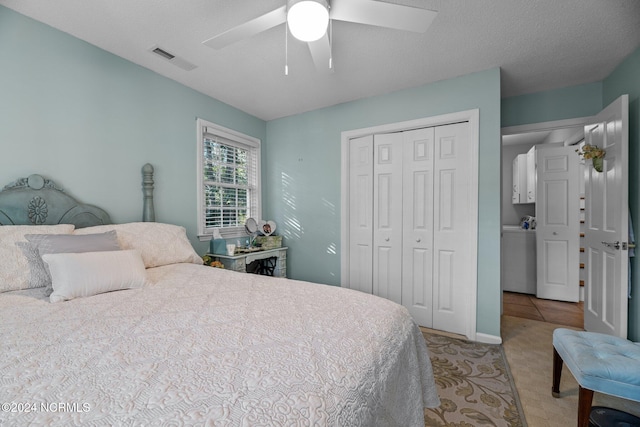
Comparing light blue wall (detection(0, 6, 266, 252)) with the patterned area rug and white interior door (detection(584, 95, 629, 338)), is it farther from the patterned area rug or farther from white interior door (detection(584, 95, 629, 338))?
white interior door (detection(584, 95, 629, 338))

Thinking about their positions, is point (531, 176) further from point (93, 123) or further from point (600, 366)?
point (93, 123)

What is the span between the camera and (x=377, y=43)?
2113 mm

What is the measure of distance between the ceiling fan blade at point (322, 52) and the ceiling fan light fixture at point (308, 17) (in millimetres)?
209

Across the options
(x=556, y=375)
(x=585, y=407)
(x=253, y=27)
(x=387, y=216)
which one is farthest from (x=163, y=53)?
(x=556, y=375)

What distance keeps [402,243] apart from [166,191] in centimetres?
256

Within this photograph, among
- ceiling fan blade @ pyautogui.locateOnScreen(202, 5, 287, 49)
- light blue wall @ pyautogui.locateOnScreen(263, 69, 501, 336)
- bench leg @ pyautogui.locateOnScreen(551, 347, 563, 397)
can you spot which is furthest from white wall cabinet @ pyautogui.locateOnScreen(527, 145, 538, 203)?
ceiling fan blade @ pyautogui.locateOnScreen(202, 5, 287, 49)

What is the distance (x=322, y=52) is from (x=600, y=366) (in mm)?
2388

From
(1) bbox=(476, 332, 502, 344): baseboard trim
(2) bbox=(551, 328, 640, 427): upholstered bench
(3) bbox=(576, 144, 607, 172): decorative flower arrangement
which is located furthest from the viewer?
(1) bbox=(476, 332, 502, 344): baseboard trim

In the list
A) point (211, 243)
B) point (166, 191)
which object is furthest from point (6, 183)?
point (211, 243)

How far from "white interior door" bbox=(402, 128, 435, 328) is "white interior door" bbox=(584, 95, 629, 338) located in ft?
4.54

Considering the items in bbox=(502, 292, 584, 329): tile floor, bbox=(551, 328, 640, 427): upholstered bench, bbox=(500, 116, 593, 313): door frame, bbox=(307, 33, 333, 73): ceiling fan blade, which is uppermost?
bbox=(307, 33, 333, 73): ceiling fan blade

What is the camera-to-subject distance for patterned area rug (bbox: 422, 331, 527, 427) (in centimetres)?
157

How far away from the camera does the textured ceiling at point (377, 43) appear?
175 cm


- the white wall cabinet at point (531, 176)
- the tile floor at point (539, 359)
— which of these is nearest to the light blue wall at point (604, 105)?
the tile floor at point (539, 359)
